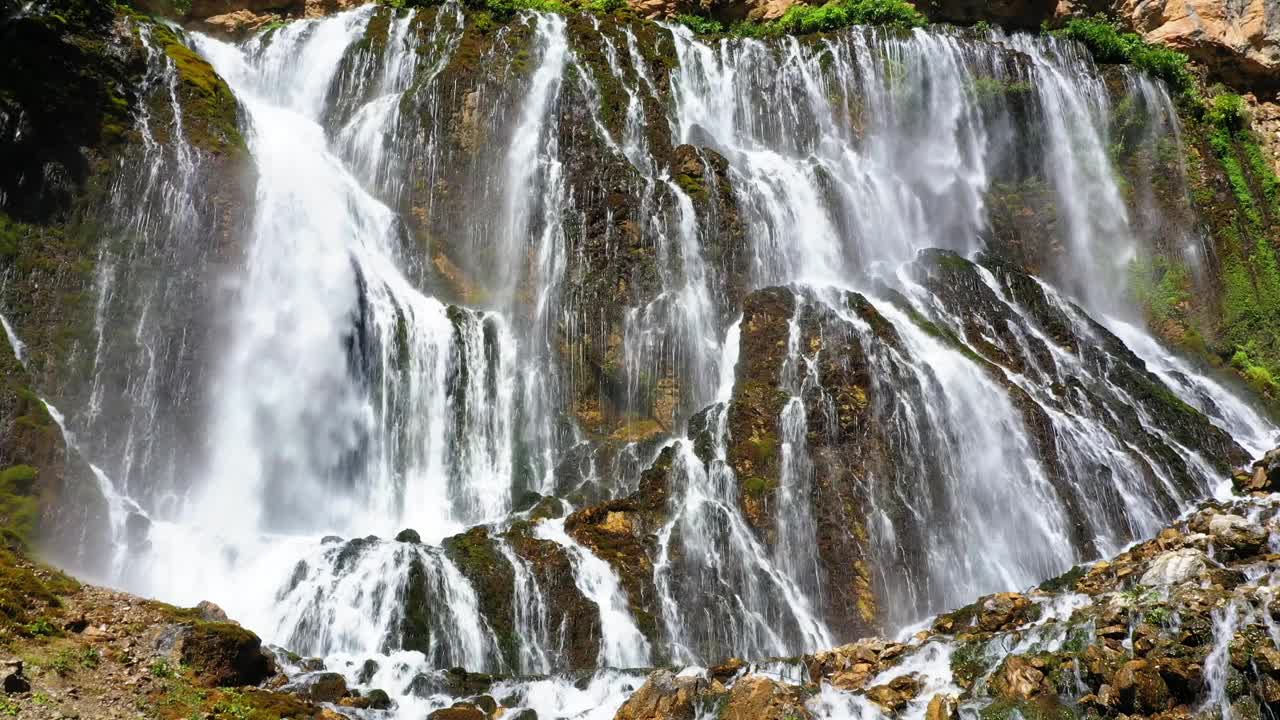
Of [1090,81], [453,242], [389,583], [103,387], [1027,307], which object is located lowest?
[389,583]

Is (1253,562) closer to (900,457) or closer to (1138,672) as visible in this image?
(1138,672)

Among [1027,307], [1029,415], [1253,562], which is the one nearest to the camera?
[1253,562]

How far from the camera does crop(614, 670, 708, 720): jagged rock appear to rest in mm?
12109

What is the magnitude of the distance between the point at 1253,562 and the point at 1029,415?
7.21m

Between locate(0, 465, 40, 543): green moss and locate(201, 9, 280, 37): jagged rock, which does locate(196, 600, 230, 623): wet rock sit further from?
locate(201, 9, 280, 37): jagged rock

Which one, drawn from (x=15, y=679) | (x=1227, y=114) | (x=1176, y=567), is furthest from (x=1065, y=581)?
(x=1227, y=114)

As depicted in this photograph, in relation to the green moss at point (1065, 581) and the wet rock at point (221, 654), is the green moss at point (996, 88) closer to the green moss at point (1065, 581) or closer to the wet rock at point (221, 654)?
the green moss at point (1065, 581)

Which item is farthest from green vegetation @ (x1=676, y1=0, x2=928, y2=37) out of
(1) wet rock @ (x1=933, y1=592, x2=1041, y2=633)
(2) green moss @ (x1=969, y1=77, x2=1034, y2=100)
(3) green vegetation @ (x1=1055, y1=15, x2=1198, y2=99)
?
(1) wet rock @ (x1=933, y1=592, x2=1041, y2=633)

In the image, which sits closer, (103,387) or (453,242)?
(103,387)

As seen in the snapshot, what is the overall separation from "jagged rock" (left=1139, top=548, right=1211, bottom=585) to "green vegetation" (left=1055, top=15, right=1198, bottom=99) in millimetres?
25816

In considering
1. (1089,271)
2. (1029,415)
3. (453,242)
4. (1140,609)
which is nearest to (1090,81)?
(1089,271)

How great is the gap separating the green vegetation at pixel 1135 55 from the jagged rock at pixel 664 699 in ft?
102

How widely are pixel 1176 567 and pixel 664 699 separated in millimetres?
7883

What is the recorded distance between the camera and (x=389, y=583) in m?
16.4
